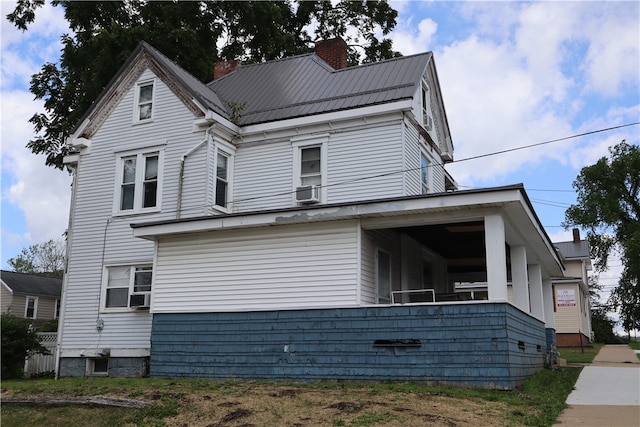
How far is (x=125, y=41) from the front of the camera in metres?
23.4

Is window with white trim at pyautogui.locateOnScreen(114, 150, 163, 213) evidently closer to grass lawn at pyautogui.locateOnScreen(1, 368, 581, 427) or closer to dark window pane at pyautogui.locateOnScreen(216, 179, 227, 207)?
dark window pane at pyautogui.locateOnScreen(216, 179, 227, 207)

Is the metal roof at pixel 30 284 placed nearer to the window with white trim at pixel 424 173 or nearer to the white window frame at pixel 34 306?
the white window frame at pixel 34 306

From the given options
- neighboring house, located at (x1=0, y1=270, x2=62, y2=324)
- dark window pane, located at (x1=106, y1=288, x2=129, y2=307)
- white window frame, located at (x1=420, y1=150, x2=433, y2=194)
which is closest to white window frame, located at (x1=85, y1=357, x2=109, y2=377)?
dark window pane, located at (x1=106, y1=288, x2=129, y2=307)

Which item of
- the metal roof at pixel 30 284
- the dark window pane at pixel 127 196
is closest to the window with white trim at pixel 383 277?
the dark window pane at pixel 127 196

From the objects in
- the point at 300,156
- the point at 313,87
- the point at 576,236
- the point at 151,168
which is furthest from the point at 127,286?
the point at 576,236

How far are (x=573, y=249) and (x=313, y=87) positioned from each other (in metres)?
30.7

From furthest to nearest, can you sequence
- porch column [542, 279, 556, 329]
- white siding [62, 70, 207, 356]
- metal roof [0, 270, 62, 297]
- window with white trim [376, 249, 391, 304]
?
1. metal roof [0, 270, 62, 297]
2. porch column [542, 279, 556, 329]
3. white siding [62, 70, 207, 356]
4. window with white trim [376, 249, 391, 304]

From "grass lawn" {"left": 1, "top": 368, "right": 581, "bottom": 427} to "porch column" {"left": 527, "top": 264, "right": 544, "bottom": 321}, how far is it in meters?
5.97

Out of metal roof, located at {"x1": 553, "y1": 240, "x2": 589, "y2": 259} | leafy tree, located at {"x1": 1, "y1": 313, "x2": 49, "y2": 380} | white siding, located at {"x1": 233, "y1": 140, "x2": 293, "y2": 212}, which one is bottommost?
leafy tree, located at {"x1": 1, "y1": 313, "x2": 49, "y2": 380}

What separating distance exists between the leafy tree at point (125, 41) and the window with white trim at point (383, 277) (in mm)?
14040

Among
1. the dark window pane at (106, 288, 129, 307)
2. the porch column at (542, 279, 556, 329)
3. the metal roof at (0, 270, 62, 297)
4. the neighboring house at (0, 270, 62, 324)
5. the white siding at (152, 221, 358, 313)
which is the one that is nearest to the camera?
the white siding at (152, 221, 358, 313)

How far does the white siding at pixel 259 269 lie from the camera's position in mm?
12664

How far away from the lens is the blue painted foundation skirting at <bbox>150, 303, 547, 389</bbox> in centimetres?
1084

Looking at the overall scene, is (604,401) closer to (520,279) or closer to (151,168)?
(520,279)
